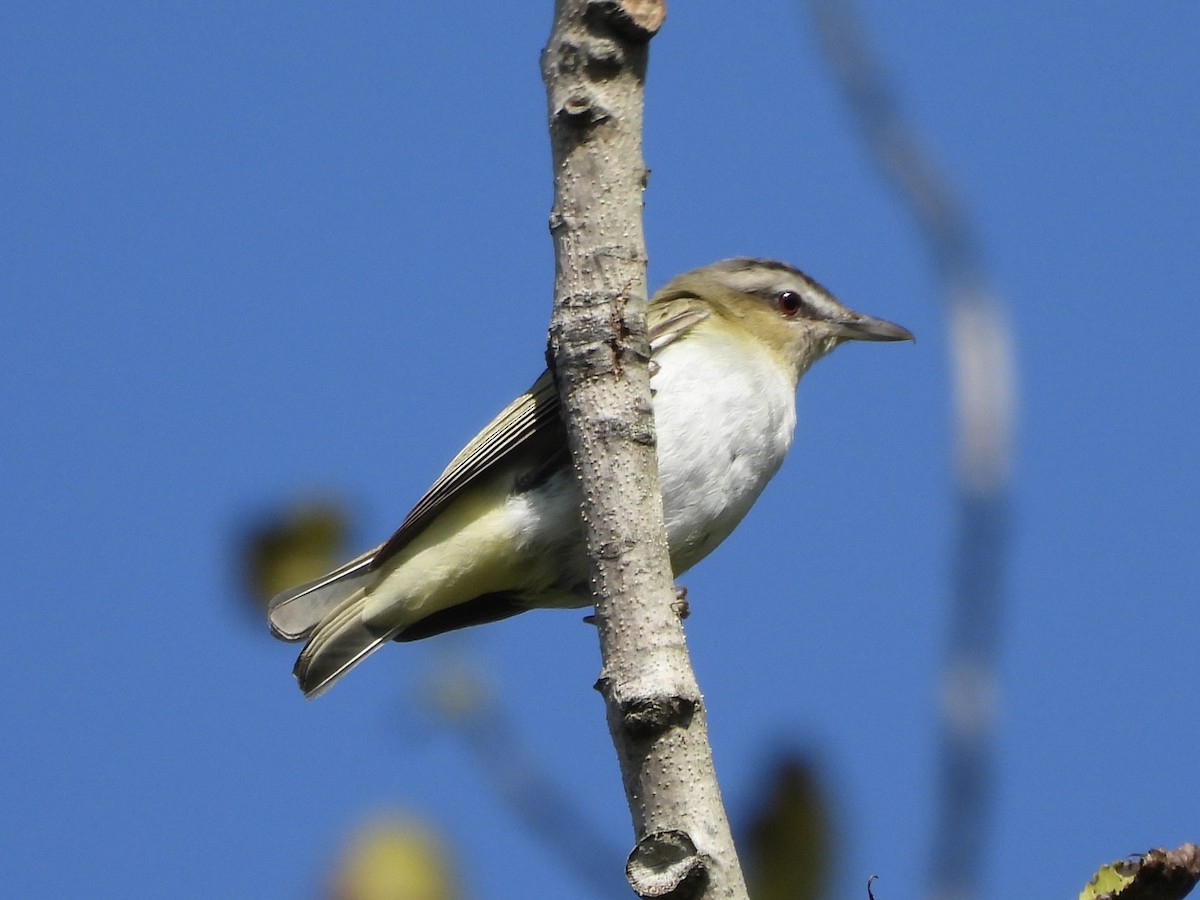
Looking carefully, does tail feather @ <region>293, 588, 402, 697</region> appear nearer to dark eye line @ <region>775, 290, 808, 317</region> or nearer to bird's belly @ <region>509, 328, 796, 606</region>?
bird's belly @ <region>509, 328, 796, 606</region>

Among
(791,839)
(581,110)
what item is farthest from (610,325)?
(791,839)

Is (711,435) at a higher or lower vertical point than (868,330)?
lower

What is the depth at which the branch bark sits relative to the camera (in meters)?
3.06

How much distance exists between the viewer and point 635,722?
9.63ft

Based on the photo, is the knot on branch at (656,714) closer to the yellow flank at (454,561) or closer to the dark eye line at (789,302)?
the yellow flank at (454,561)

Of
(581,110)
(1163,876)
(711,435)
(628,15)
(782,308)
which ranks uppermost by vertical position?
(782,308)

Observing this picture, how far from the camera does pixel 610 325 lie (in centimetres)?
314

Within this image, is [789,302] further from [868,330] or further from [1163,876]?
[1163,876]

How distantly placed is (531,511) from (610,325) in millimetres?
2502

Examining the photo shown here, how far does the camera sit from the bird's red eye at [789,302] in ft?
23.3

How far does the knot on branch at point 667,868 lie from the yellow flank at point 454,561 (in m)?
2.96

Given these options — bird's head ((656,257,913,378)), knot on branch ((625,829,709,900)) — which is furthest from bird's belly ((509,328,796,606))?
knot on branch ((625,829,709,900))

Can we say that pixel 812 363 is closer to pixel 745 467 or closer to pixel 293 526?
pixel 745 467

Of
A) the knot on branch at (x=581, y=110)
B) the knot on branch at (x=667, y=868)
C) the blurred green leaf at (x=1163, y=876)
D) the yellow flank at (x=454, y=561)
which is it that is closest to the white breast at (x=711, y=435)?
the yellow flank at (x=454, y=561)
